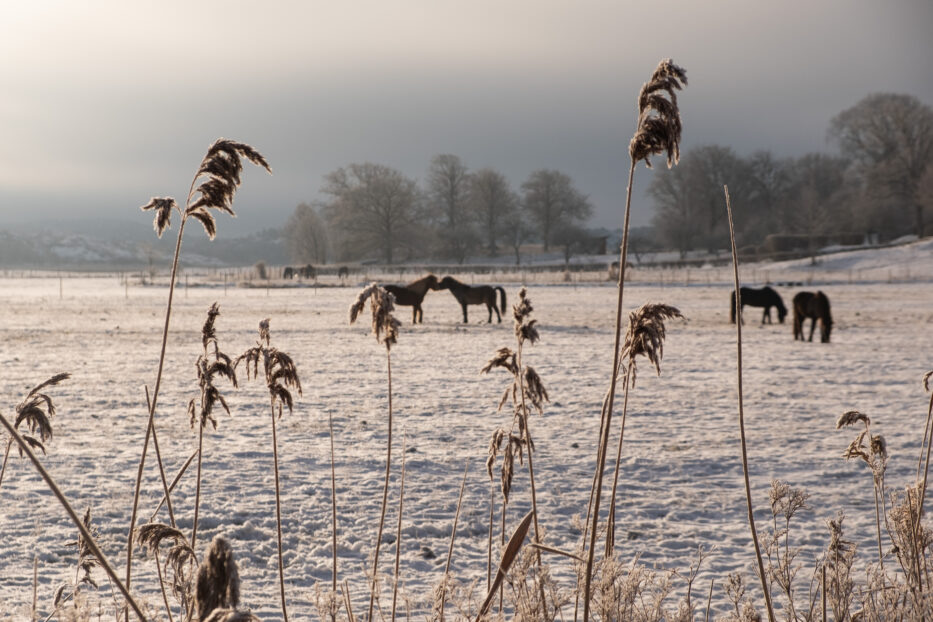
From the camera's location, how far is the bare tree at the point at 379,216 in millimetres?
68812

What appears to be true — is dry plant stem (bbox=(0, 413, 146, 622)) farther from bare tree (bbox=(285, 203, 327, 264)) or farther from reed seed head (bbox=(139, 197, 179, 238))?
bare tree (bbox=(285, 203, 327, 264))

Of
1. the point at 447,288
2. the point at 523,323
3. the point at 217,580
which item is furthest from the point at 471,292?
the point at 217,580

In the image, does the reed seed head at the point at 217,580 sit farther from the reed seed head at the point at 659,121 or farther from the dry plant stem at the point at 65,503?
the reed seed head at the point at 659,121

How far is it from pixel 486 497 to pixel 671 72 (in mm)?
4457

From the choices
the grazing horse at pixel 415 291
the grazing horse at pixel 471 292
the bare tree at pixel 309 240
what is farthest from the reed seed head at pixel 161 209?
the bare tree at pixel 309 240

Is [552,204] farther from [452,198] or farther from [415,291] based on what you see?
[415,291]

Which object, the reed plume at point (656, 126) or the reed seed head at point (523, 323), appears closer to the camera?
the reed plume at point (656, 126)

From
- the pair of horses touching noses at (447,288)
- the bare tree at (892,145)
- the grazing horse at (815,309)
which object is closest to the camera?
the grazing horse at (815,309)

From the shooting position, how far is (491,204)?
267ft

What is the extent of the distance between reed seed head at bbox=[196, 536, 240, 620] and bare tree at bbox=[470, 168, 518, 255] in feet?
259

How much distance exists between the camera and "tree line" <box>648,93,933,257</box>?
59656mm

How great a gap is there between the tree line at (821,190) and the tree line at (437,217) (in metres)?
11.0

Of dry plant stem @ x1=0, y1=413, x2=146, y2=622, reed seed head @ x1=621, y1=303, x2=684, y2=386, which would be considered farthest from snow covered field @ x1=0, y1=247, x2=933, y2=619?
dry plant stem @ x1=0, y1=413, x2=146, y2=622

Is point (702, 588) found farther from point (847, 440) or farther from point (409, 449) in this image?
point (847, 440)
